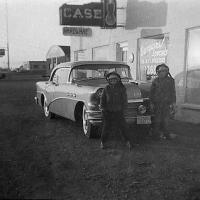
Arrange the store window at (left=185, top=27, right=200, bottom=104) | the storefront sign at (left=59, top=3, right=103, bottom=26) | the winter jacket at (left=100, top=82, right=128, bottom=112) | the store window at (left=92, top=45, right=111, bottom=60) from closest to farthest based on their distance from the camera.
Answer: the winter jacket at (left=100, top=82, right=128, bottom=112)
the store window at (left=185, top=27, right=200, bottom=104)
the storefront sign at (left=59, top=3, right=103, bottom=26)
the store window at (left=92, top=45, right=111, bottom=60)

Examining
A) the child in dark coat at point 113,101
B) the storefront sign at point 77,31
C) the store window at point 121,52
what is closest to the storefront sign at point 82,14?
the store window at point 121,52

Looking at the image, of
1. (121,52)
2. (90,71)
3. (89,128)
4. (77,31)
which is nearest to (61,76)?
(90,71)

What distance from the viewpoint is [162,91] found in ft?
22.8

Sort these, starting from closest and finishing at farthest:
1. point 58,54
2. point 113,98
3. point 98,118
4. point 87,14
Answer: point 113,98, point 98,118, point 87,14, point 58,54

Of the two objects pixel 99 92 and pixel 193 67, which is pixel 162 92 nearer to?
pixel 99 92

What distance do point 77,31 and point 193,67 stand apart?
792 centimetres

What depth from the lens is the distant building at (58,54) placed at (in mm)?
28956

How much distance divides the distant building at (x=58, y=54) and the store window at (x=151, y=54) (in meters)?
16.4

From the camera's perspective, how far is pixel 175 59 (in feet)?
33.9

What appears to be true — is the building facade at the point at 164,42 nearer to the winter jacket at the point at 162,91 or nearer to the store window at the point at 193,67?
the store window at the point at 193,67

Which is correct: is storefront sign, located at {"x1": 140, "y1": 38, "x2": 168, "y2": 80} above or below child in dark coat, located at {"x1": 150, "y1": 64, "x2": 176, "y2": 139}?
above

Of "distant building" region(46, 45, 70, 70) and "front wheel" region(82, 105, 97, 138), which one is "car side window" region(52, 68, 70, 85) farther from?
"distant building" region(46, 45, 70, 70)

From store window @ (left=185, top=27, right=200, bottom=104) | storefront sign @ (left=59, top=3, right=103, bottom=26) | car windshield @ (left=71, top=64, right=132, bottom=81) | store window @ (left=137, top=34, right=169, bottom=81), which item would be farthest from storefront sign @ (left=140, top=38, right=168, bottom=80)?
car windshield @ (left=71, top=64, right=132, bottom=81)

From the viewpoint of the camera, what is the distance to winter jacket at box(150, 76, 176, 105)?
6.95 metres
